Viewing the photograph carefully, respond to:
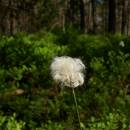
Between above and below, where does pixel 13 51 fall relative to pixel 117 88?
above

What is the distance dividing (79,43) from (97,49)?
828 mm

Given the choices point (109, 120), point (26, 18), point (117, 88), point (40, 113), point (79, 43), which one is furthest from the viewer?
point (26, 18)

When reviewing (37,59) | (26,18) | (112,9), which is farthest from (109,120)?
(26,18)

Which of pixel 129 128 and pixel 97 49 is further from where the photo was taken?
pixel 97 49

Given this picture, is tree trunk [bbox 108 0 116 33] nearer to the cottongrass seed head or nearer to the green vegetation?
the green vegetation

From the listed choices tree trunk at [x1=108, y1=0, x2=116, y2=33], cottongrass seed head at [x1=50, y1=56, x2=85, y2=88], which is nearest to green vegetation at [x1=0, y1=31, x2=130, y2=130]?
cottongrass seed head at [x1=50, y1=56, x2=85, y2=88]

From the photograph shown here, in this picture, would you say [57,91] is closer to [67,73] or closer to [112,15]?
[67,73]

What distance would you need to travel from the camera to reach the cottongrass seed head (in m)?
4.06

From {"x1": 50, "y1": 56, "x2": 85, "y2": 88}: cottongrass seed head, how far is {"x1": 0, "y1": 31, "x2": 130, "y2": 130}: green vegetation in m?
1.10

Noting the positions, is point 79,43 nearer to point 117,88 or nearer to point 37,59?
point 37,59

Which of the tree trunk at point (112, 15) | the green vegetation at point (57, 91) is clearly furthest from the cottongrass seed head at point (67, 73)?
the tree trunk at point (112, 15)

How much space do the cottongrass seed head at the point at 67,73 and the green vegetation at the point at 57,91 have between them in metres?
1.10

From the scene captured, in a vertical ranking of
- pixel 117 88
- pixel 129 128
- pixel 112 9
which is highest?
pixel 112 9

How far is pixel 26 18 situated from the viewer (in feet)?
124
